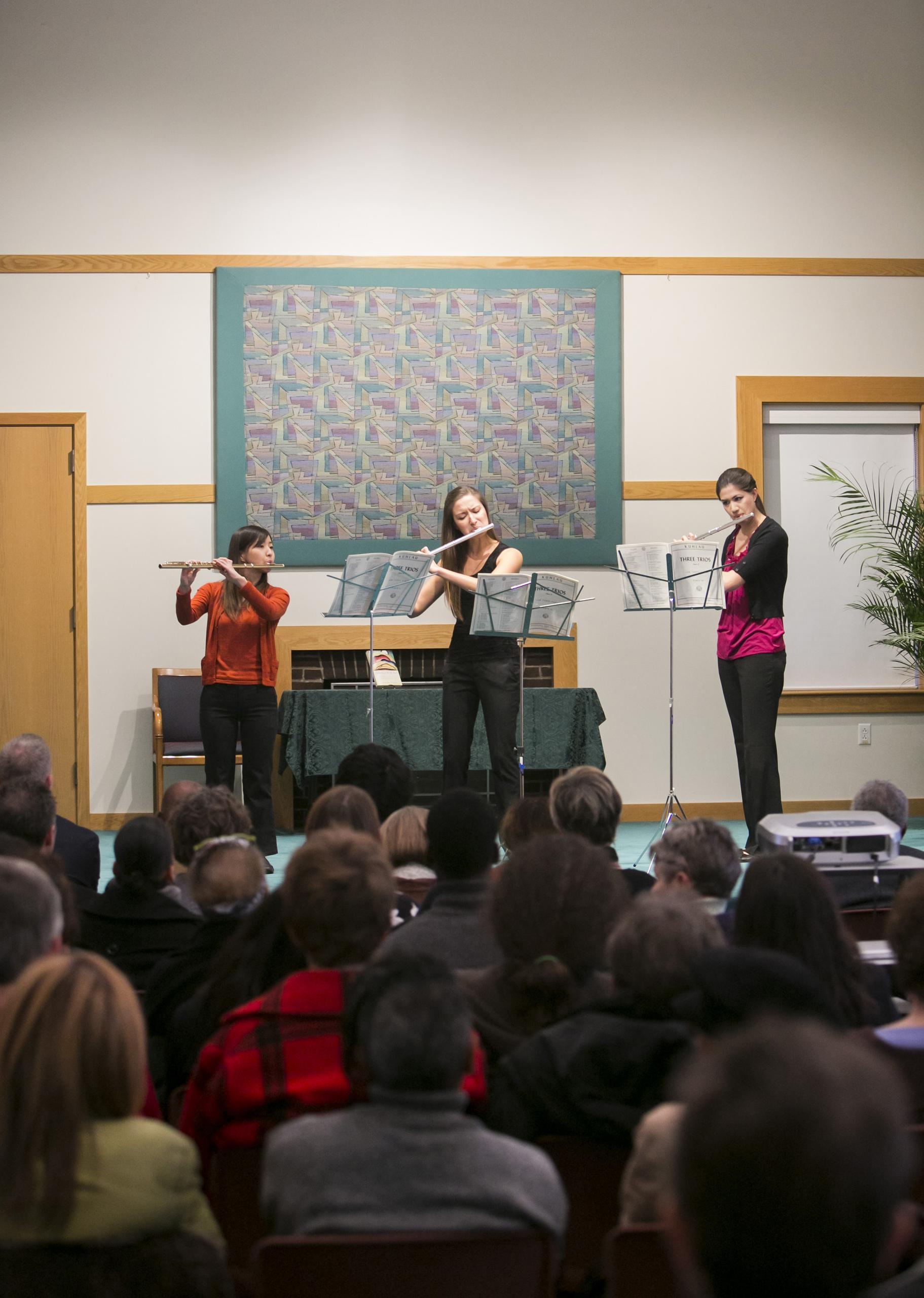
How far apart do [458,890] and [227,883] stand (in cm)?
40

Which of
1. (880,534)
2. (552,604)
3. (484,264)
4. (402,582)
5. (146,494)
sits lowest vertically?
(552,604)

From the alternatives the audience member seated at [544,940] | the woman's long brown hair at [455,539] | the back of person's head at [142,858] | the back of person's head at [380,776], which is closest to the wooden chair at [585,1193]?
the audience member seated at [544,940]

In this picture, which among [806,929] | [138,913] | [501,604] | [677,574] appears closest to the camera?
[806,929]

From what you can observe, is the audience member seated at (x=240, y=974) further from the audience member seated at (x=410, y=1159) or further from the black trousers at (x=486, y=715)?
the black trousers at (x=486, y=715)

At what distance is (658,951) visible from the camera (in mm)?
1574

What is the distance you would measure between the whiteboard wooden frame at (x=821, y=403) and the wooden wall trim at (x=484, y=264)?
62 cm

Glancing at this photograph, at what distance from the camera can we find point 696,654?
7.15 metres

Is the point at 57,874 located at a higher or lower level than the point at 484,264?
lower

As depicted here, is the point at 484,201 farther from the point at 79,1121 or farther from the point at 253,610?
the point at 79,1121

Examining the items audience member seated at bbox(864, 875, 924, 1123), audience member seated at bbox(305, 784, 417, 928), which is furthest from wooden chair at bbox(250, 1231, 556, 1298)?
audience member seated at bbox(305, 784, 417, 928)

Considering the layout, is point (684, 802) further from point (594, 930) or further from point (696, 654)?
point (594, 930)

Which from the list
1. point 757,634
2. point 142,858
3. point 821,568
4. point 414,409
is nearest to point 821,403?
point 821,568

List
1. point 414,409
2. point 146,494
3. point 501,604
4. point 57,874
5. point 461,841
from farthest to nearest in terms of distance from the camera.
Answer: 1. point 414,409
2. point 146,494
3. point 501,604
4. point 461,841
5. point 57,874

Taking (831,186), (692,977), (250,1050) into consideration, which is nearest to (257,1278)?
(250,1050)
